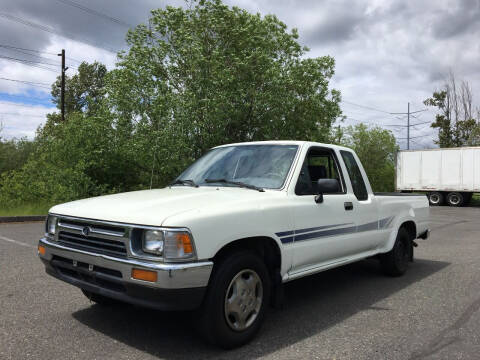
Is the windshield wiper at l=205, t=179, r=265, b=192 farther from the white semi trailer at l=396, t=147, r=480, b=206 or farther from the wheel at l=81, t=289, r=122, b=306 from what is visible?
the white semi trailer at l=396, t=147, r=480, b=206

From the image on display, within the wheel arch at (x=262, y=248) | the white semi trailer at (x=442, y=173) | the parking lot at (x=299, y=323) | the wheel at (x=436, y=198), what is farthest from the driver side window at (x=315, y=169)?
the wheel at (x=436, y=198)

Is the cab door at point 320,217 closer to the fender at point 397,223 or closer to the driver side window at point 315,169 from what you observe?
the driver side window at point 315,169

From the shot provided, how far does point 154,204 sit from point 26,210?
1291cm

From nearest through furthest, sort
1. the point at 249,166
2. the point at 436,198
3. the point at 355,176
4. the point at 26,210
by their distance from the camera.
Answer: the point at 249,166 → the point at 355,176 → the point at 26,210 → the point at 436,198

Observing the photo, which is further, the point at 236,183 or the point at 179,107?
the point at 179,107

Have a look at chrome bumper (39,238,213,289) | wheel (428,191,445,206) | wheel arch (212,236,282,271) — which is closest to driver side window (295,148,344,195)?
wheel arch (212,236,282,271)

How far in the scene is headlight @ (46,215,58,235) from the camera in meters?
3.99

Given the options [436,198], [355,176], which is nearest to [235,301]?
[355,176]

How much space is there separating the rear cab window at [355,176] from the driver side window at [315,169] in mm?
192

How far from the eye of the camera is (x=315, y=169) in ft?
17.1

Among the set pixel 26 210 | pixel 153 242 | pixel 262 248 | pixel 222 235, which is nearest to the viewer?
pixel 153 242

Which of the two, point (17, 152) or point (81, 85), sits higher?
point (81, 85)

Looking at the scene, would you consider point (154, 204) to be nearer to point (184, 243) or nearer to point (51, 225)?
point (184, 243)

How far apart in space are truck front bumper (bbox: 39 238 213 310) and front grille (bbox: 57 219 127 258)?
2.8 inches
